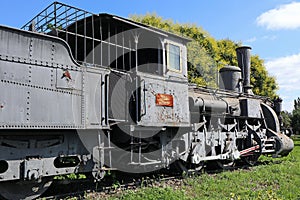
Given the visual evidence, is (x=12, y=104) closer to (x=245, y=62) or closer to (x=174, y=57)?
(x=174, y=57)

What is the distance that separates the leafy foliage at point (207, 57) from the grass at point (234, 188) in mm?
16376

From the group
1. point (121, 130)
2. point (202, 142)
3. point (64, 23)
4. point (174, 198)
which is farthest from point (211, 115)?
point (64, 23)

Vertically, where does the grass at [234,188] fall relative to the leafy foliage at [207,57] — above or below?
below

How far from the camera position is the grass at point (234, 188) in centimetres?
702

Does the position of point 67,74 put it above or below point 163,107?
above

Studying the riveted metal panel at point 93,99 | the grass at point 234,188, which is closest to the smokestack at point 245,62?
the grass at point 234,188

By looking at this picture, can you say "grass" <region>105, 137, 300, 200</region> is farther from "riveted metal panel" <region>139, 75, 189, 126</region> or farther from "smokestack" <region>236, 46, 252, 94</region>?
"smokestack" <region>236, 46, 252, 94</region>

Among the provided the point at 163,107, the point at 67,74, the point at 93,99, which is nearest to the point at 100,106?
the point at 93,99

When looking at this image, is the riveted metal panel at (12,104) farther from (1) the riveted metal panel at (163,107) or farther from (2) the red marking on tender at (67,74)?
(1) the riveted metal panel at (163,107)

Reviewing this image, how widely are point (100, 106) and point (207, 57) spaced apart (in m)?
22.9

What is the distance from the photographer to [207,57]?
94.4ft

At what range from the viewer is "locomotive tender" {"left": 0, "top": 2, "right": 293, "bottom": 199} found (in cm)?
579

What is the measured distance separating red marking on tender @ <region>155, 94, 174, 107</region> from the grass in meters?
1.99

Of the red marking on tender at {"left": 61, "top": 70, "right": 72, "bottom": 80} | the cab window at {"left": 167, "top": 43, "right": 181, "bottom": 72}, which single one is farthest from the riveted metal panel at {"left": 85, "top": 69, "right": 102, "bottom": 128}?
the cab window at {"left": 167, "top": 43, "right": 181, "bottom": 72}
